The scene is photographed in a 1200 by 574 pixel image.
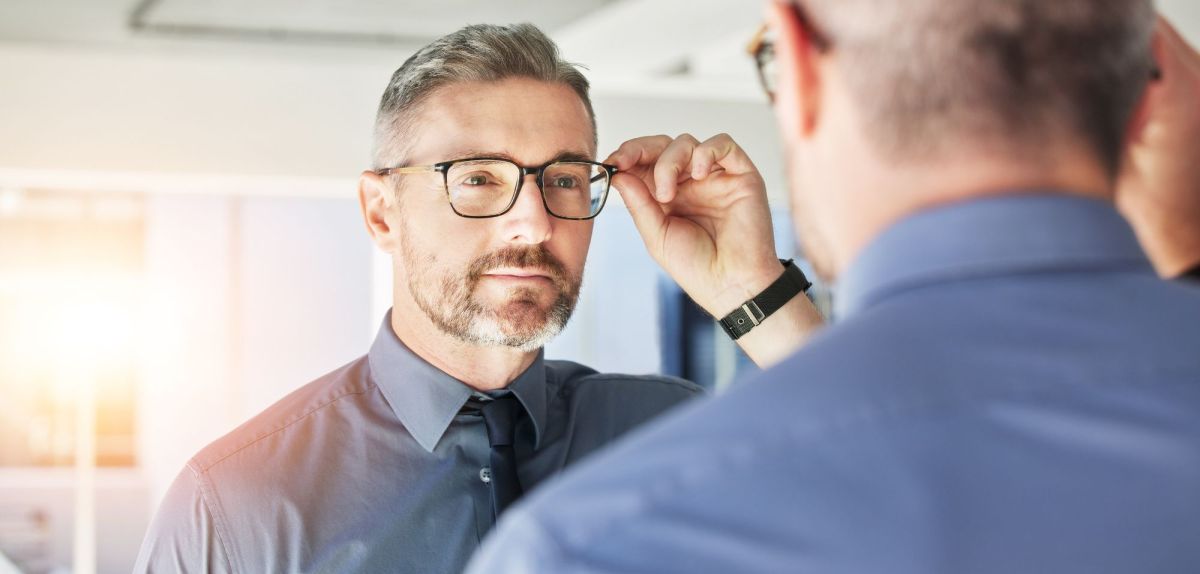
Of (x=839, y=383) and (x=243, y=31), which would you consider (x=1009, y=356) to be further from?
(x=243, y=31)

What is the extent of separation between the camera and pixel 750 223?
1.75m

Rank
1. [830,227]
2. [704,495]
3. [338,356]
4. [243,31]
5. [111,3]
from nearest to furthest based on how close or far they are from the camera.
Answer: [704,495] < [830,227] < [111,3] < [243,31] < [338,356]

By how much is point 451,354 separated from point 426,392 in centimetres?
8

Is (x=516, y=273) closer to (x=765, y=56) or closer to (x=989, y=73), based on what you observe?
(x=765, y=56)

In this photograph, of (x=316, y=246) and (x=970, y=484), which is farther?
(x=316, y=246)

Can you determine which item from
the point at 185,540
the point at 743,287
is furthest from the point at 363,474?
the point at 743,287

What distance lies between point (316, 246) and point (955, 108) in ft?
25.9

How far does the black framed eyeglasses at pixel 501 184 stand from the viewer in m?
1.76

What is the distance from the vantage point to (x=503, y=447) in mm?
1704

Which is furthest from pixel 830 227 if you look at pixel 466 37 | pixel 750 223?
pixel 466 37

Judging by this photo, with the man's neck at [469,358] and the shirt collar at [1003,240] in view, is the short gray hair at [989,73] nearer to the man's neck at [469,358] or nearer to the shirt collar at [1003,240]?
the shirt collar at [1003,240]

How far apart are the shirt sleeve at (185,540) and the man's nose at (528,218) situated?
0.58 m

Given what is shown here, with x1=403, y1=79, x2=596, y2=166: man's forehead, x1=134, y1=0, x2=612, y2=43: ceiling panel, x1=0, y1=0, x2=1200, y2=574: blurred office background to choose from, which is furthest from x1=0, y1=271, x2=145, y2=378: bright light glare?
x1=403, y1=79, x2=596, y2=166: man's forehead

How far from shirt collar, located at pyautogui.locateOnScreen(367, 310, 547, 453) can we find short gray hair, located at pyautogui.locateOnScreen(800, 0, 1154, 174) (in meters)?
1.13
